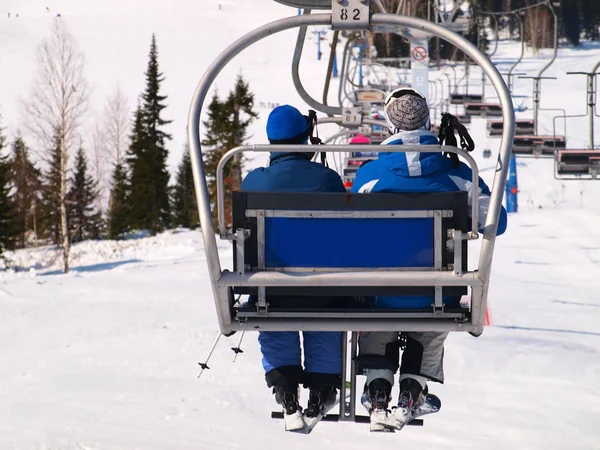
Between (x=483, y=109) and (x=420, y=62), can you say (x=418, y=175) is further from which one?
(x=483, y=109)

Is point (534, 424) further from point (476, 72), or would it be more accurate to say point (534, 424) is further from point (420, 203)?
point (476, 72)

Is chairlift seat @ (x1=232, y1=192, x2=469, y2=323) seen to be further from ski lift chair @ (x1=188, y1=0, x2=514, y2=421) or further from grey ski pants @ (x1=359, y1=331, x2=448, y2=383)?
grey ski pants @ (x1=359, y1=331, x2=448, y2=383)

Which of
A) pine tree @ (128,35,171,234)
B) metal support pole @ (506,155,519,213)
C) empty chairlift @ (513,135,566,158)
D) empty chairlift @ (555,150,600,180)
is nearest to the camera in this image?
empty chairlift @ (555,150,600,180)

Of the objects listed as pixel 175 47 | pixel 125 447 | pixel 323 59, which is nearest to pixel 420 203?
pixel 125 447

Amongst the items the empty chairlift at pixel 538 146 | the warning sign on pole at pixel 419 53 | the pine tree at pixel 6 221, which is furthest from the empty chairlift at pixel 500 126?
the pine tree at pixel 6 221

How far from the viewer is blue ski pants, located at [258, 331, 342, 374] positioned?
3637 mm

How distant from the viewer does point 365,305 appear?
3447 mm

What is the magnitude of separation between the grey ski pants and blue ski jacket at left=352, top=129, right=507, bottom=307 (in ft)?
0.93

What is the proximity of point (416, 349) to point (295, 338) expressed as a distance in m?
0.50

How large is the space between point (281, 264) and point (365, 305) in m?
0.41

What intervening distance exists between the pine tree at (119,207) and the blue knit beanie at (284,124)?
1530 inches

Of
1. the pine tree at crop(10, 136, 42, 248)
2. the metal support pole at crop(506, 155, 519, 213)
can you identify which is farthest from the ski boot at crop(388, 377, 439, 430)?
the pine tree at crop(10, 136, 42, 248)

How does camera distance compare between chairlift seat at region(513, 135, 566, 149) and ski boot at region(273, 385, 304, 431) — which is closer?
ski boot at region(273, 385, 304, 431)

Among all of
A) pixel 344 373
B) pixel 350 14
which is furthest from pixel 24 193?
pixel 350 14
